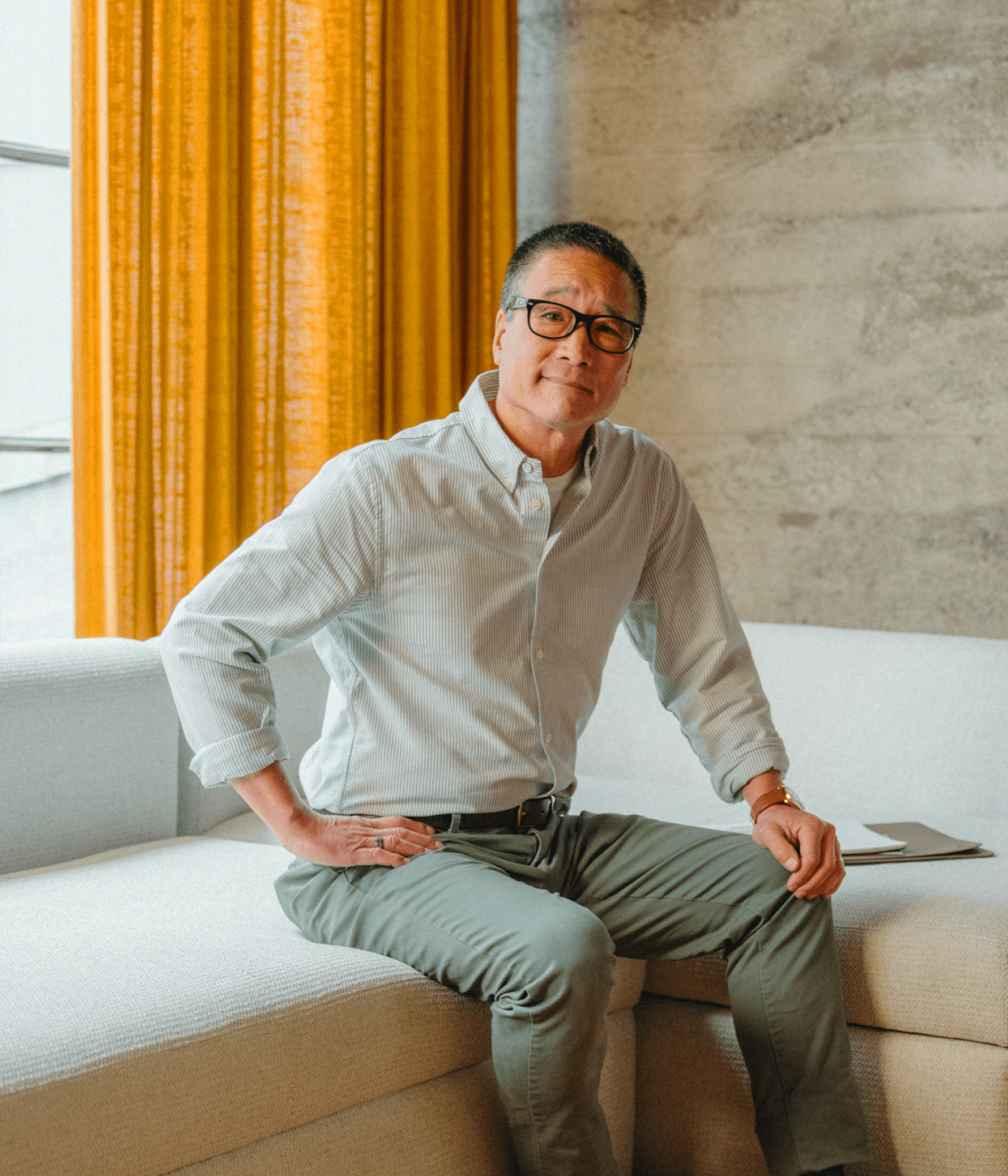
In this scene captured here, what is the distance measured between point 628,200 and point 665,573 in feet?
6.06

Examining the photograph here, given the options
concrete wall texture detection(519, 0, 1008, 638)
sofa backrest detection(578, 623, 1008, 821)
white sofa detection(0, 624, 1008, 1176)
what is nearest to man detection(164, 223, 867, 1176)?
white sofa detection(0, 624, 1008, 1176)

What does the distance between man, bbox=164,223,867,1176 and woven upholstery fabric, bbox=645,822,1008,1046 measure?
0.13 metres

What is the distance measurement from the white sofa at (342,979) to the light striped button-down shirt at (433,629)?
0.24 m

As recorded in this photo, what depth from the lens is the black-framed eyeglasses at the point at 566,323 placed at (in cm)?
163

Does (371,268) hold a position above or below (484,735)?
above

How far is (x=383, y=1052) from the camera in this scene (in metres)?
1.39

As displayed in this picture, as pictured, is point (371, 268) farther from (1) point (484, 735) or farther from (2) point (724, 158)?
(1) point (484, 735)

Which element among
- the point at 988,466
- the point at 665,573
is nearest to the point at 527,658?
the point at 665,573

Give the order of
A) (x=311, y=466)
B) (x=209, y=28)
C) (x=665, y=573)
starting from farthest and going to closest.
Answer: (x=311, y=466)
(x=209, y=28)
(x=665, y=573)

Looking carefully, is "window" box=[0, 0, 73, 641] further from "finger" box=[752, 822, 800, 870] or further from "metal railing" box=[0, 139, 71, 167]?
"finger" box=[752, 822, 800, 870]

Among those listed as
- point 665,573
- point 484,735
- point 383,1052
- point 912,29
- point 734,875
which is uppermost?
point 912,29

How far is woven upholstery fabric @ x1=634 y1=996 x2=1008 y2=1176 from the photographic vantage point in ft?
5.20

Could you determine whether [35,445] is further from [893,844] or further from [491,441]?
[893,844]

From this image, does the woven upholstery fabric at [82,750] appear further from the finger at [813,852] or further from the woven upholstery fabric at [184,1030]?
the finger at [813,852]
